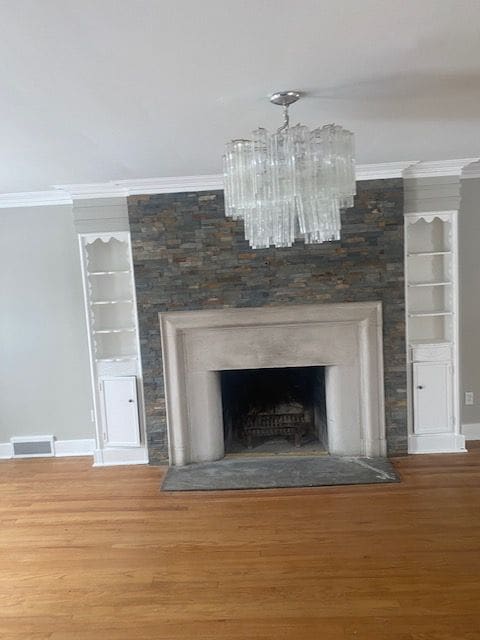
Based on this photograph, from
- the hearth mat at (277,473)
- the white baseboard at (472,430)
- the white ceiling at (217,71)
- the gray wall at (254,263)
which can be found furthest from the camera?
the white baseboard at (472,430)

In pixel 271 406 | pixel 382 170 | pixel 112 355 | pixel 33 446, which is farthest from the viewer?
pixel 271 406

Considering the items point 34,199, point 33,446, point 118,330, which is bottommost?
point 33,446

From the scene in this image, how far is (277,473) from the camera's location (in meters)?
3.88

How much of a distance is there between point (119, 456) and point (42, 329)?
4.18 feet

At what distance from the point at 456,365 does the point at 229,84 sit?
2999 mm

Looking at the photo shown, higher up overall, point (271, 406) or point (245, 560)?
point (271, 406)

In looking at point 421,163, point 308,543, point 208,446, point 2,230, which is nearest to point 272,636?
point 308,543

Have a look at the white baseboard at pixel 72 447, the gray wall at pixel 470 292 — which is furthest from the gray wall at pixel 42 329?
the gray wall at pixel 470 292

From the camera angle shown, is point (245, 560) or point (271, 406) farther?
point (271, 406)

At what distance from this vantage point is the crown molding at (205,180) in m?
3.82

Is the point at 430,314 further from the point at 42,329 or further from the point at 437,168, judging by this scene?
the point at 42,329

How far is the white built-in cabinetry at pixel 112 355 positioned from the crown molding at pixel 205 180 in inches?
13.0

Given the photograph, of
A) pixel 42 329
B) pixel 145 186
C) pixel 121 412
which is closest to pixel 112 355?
pixel 121 412

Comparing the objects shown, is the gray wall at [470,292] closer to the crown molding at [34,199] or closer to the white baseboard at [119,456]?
the white baseboard at [119,456]
